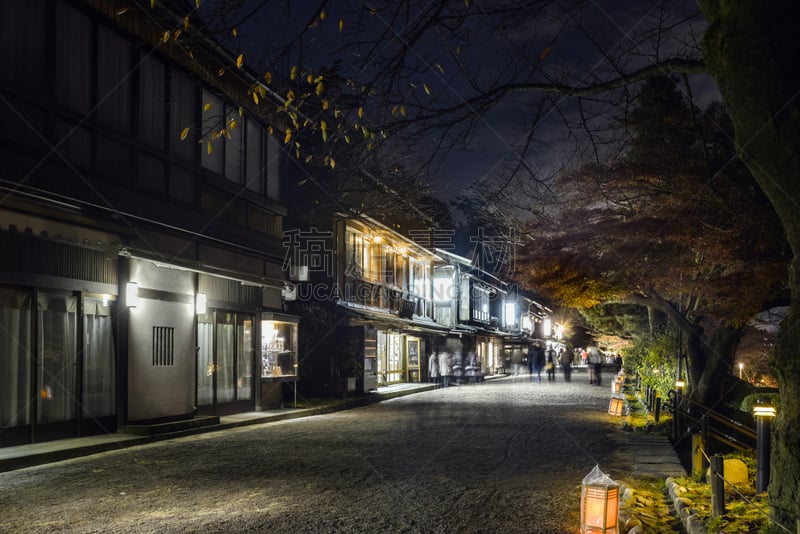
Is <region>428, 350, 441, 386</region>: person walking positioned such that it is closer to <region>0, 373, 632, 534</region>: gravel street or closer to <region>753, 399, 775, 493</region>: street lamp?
<region>0, 373, 632, 534</region>: gravel street

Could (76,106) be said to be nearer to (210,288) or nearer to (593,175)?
(210,288)

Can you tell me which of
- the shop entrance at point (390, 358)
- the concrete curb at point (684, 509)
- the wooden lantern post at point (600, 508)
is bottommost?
the shop entrance at point (390, 358)

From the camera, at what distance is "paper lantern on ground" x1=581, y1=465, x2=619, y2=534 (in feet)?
23.0

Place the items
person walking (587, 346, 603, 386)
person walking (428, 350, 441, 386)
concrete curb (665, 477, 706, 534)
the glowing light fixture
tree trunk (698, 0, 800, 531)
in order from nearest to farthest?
tree trunk (698, 0, 800, 531) < concrete curb (665, 477, 706, 534) < person walking (587, 346, 603, 386) < person walking (428, 350, 441, 386) < the glowing light fixture

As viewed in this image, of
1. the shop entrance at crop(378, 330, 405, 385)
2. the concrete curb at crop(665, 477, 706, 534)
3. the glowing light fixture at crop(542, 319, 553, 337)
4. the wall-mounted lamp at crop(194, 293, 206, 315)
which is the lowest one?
the glowing light fixture at crop(542, 319, 553, 337)

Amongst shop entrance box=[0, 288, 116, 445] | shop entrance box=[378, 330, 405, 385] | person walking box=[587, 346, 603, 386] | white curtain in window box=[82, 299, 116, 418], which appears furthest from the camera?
person walking box=[587, 346, 603, 386]

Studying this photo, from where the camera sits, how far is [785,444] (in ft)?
21.6

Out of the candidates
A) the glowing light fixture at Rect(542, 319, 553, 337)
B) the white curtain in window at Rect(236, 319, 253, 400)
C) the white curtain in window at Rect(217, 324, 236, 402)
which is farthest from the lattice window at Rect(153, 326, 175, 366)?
the glowing light fixture at Rect(542, 319, 553, 337)

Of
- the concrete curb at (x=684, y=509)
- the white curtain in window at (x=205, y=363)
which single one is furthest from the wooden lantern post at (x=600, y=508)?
the white curtain in window at (x=205, y=363)

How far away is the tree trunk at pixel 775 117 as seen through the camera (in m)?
5.90

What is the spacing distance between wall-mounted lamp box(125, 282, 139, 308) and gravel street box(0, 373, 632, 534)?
3.06m

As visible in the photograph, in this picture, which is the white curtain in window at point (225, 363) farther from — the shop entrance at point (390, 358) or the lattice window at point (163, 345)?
the shop entrance at point (390, 358)

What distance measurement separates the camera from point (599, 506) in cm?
703

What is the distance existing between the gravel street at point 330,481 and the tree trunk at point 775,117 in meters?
2.25
